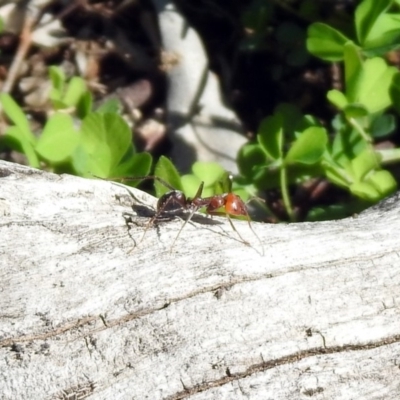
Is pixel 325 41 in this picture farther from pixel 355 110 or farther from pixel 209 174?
pixel 209 174

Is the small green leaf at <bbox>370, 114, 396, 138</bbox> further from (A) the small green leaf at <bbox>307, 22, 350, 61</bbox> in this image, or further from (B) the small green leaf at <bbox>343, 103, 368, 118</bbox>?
(A) the small green leaf at <bbox>307, 22, 350, 61</bbox>

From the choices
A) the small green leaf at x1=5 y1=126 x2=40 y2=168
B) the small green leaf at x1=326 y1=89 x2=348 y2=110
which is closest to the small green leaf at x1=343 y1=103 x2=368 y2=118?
the small green leaf at x1=326 y1=89 x2=348 y2=110

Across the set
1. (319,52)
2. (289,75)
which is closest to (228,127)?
(289,75)

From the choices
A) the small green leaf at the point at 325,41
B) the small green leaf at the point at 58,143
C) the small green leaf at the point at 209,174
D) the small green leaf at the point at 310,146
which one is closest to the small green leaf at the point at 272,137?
the small green leaf at the point at 310,146

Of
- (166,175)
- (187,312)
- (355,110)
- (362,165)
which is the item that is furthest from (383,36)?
(187,312)

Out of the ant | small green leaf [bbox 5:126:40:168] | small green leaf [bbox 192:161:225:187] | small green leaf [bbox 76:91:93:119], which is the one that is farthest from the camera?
small green leaf [bbox 76:91:93:119]

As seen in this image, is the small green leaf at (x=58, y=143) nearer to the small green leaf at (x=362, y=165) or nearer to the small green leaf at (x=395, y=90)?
the small green leaf at (x=362, y=165)

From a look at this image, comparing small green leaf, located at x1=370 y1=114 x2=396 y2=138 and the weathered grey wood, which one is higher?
→ small green leaf, located at x1=370 y1=114 x2=396 y2=138
